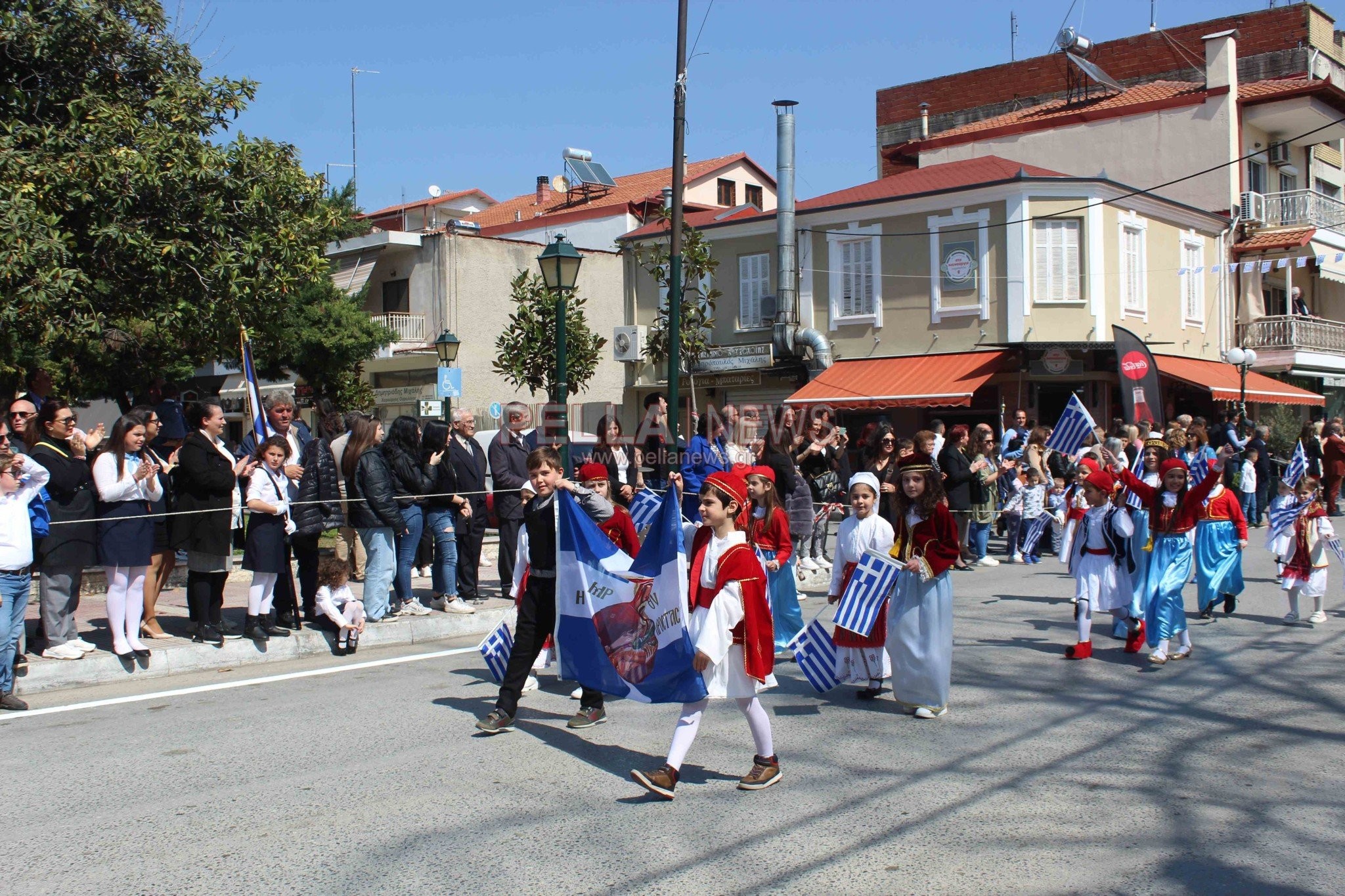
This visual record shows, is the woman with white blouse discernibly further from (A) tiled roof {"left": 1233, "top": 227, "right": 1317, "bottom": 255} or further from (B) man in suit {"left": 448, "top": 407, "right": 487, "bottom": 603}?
(A) tiled roof {"left": 1233, "top": 227, "right": 1317, "bottom": 255}

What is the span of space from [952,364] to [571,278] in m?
15.1

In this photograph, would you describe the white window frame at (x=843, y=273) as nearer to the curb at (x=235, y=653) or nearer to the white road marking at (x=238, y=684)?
the curb at (x=235, y=653)

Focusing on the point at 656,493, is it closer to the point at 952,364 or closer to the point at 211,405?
the point at 211,405

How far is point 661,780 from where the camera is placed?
541 centimetres

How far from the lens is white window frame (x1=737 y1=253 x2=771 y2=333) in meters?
30.1

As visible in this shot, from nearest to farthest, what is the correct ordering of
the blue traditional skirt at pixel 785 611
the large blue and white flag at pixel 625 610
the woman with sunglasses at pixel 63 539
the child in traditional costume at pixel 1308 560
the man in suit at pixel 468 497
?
the large blue and white flag at pixel 625 610 < the woman with sunglasses at pixel 63 539 < the blue traditional skirt at pixel 785 611 < the child in traditional costume at pixel 1308 560 < the man in suit at pixel 468 497

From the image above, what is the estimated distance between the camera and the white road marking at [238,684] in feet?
24.6

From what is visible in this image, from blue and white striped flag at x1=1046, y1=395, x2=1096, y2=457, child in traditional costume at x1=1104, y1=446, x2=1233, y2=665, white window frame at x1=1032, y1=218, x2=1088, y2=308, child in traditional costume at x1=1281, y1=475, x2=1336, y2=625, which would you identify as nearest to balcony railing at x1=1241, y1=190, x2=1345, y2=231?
white window frame at x1=1032, y1=218, x2=1088, y2=308

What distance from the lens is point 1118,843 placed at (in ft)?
16.0

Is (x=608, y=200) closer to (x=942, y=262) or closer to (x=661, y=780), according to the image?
(x=942, y=262)

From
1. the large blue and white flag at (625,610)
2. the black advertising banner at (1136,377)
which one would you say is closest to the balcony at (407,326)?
the black advertising banner at (1136,377)

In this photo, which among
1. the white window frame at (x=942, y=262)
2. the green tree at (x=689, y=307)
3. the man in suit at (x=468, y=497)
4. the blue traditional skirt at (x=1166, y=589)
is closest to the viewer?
the blue traditional skirt at (x=1166, y=589)

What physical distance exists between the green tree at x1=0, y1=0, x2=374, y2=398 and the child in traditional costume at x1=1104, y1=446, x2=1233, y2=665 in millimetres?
9011

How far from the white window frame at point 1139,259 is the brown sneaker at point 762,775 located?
23.6 metres
